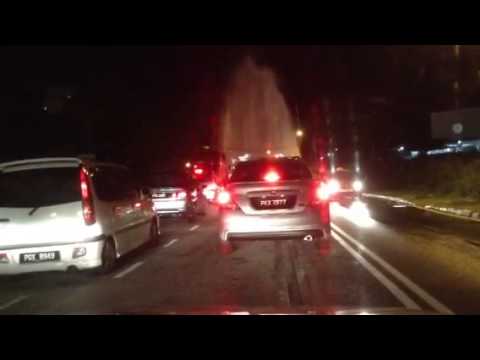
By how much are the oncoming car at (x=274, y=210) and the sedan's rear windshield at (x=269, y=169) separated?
0.45 m

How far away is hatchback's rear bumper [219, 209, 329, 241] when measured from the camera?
11719 millimetres

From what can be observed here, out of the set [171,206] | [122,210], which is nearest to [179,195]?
[171,206]

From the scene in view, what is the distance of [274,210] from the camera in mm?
11773

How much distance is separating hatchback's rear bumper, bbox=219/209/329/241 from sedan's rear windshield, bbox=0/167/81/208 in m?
2.86

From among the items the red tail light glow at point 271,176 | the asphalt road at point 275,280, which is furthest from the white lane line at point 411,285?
the red tail light glow at point 271,176

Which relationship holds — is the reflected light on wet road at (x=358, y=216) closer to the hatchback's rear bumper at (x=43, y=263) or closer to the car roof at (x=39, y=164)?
the car roof at (x=39, y=164)

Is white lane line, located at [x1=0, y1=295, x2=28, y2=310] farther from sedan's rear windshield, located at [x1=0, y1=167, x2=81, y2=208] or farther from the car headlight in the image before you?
the car headlight

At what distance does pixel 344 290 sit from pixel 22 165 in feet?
16.9

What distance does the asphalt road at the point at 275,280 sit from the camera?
8062mm

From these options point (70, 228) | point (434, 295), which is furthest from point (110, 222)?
point (434, 295)

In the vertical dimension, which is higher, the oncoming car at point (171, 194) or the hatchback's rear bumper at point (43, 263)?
the oncoming car at point (171, 194)

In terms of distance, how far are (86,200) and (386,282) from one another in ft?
14.7

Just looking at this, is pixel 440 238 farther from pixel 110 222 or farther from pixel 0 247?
pixel 0 247
